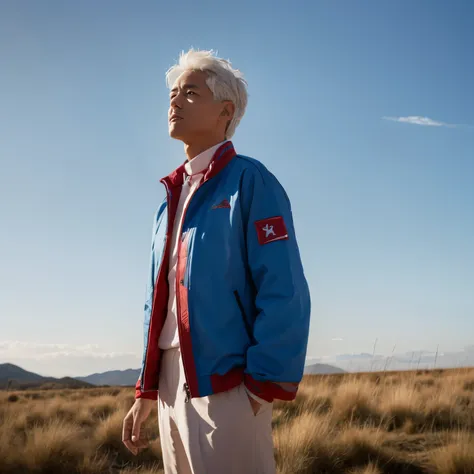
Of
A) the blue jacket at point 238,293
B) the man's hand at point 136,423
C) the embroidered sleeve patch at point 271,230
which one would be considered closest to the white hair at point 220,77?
the blue jacket at point 238,293

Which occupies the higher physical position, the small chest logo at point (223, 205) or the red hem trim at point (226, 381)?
the small chest logo at point (223, 205)

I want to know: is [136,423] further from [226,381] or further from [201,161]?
[201,161]

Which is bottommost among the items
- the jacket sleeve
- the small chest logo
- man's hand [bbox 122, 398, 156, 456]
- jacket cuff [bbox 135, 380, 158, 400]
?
man's hand [bbox 122, 398, 156, 456]

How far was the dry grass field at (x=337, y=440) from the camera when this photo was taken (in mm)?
5477

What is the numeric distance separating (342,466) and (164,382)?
12.6 ft

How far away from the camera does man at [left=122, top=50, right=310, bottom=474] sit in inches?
84.2

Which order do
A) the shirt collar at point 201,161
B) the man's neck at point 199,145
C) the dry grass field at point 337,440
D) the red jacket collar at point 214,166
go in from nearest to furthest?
the red jacket collar at point 214,166 → the shirt collar at point 201,161 → the man's neck at point 199,145 → the dry grass field at point 337,440

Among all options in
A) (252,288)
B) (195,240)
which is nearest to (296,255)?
(252,288)

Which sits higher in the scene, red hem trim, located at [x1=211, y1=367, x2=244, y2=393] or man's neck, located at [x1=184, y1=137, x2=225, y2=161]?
man's neck, located at [x1=184, y1=137, x2=225, y2=161]

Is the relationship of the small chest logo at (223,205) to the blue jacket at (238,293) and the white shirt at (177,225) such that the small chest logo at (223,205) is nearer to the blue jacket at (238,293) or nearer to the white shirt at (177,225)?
the blue jacket at (238,293)

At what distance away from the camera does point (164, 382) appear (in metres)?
2.52

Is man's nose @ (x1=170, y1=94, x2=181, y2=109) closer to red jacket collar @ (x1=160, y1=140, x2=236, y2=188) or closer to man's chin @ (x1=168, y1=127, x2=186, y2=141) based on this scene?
man's chin @ (x1=168, y1=127, x2=186, y2=141)

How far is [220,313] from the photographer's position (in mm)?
2223

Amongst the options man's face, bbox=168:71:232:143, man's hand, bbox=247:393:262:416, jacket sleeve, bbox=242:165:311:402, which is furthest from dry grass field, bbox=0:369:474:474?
man's face, bbox=168:71:232:143
